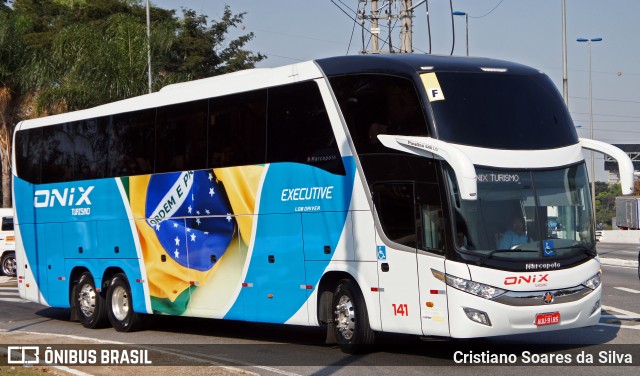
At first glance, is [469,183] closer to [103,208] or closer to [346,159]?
[346,159]

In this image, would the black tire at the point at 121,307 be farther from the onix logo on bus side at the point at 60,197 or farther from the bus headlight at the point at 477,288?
the bus headlight at the point at 477,288

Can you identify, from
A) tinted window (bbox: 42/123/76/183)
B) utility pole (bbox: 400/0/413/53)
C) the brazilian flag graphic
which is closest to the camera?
the brazilian flag graphic

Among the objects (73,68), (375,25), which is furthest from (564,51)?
(73,68)

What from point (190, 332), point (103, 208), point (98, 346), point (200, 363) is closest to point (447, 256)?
point (200, 363)

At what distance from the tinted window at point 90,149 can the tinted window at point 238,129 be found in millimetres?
3511

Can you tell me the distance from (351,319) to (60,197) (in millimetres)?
8823

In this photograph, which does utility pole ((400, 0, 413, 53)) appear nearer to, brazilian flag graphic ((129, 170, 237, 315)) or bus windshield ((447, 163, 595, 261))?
brazilian flag graphic ((129, 170, 237, 315))

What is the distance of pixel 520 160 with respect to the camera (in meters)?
13.1

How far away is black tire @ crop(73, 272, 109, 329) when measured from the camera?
20047 millimetres

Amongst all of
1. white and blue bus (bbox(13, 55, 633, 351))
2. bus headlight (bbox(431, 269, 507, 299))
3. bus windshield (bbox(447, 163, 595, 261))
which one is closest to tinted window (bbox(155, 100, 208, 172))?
white and blue bus (bbox(13, 55, 633, 351))

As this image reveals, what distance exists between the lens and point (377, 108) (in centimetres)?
1391

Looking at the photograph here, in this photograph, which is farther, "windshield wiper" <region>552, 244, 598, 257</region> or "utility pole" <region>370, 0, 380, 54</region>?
"utility pole" <region>370, 0, 380, 54</region>

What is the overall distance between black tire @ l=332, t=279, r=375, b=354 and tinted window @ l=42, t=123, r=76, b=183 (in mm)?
8176

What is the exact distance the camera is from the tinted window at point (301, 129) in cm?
1468
